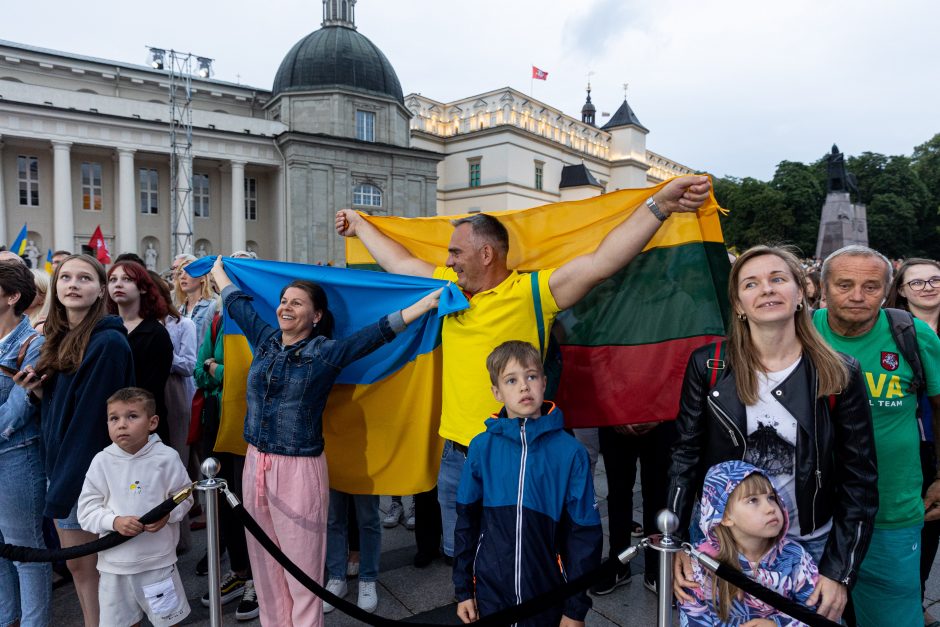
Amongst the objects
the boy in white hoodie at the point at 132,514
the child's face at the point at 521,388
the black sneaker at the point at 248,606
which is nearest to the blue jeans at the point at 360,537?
the black sneaker at the point at 248,606

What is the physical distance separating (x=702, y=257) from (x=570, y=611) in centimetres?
221

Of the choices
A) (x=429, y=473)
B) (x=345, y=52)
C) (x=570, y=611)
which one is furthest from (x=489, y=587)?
(x=345, y=52)

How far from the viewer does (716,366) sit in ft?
7.96

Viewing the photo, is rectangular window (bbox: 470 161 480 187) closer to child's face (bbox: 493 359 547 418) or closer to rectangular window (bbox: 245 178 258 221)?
rectangular window (bbox: 245 178 258 221)

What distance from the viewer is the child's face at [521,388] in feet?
8.61

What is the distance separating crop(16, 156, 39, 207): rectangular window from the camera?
35.3m

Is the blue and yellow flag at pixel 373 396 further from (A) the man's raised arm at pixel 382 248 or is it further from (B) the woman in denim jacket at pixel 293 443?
(B) the woman in denim jacket at pixel 293 443

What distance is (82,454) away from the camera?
3146 millimetres

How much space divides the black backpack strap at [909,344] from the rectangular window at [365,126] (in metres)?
43.8

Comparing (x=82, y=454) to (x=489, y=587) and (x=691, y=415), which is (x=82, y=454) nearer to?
(x=489, y=587)

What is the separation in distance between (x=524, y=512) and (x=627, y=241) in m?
1.43

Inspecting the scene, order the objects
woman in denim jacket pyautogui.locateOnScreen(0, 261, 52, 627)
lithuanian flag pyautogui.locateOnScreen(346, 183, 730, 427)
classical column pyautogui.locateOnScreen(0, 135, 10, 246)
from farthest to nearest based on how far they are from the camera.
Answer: classical column pyautogui.locateOnScreen(0, 135, 10, 246) < lithuanian flag pyautogui.locateOnScreen(346, 183, 730, 427) < woman in denim jacket pyautogui.locateOnScreen(0, 261, 52, 627)

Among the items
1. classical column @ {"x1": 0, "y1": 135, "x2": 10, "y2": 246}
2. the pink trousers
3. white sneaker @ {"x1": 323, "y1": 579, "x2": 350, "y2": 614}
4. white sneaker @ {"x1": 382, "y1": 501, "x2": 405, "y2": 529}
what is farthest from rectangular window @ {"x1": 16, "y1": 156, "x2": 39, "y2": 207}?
Answer: the pink trousers

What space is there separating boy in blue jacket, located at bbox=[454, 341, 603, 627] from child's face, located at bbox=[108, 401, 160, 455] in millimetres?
1795
